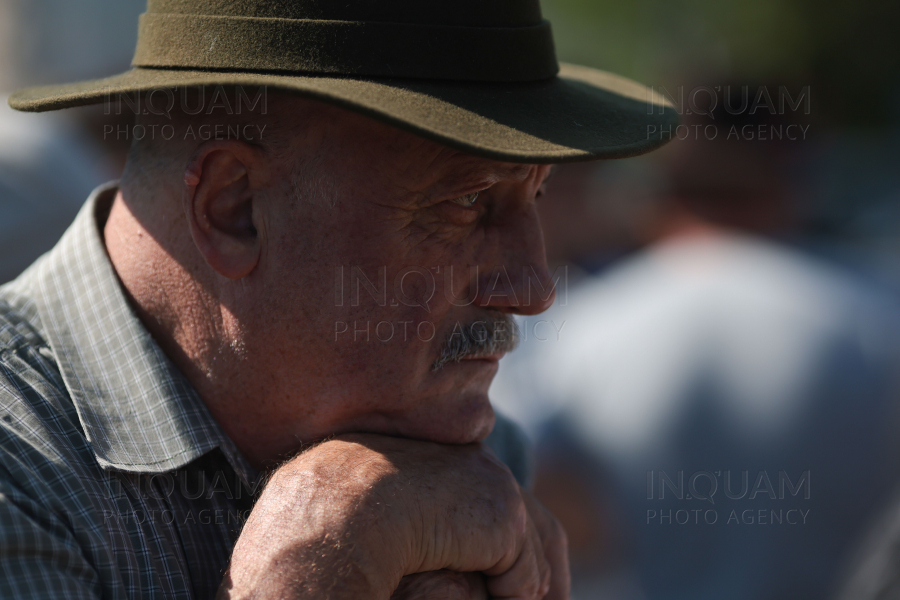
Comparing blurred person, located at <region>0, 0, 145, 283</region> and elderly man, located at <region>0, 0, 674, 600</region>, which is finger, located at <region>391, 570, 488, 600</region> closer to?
elderly man, located at <region>0, 0, 674, 600</region>

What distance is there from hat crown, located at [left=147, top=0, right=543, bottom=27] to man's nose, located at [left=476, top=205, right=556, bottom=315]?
0.45 m

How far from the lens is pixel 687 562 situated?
362 centimetres

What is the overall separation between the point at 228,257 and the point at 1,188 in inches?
147

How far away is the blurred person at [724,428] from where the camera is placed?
11.6 feet

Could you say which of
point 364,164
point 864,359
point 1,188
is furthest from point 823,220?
point 364,164

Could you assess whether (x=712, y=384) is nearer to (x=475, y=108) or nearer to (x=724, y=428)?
(x=724, y=428)

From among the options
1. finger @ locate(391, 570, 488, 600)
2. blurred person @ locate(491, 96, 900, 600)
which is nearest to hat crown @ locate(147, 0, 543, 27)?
finger @ locate(391, 570, 488, 600)

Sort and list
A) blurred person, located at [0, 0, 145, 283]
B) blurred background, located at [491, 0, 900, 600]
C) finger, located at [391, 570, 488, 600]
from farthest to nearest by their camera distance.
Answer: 1. blurred person, located at [0, 0, 145, 283]
2. blurred background, located at [491, 0, 900, 600]
3. finger, located at [391, 570, 488, 600]

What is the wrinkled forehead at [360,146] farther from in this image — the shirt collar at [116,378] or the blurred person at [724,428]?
the blurred person at [724,428]

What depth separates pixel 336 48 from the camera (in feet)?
5.39

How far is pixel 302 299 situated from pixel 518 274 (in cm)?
49

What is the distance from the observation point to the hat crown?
1.66m

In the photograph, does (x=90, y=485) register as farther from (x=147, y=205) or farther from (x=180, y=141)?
(x=180, y=141)

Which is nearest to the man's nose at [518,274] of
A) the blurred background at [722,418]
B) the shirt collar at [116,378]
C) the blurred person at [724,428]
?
the shirt collar at [116,378]
